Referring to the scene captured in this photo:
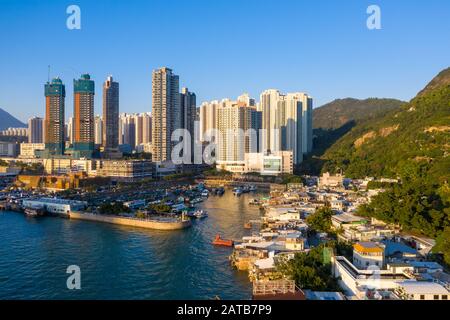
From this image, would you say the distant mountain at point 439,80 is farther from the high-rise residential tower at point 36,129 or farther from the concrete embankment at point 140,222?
the high-rise residential tower at point 36,129

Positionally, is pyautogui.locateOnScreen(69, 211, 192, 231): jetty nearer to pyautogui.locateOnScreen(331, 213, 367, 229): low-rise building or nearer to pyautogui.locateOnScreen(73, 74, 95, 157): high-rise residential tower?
pyautogui.locateOnScreen(331, 213, 367, 229): low-rise building

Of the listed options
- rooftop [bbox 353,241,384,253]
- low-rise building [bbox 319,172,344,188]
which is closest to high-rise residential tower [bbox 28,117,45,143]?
low-rise building [bbox 319,172,344,188]

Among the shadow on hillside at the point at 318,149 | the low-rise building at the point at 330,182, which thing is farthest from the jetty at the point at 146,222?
the shadow on hillside at the point at 318,149

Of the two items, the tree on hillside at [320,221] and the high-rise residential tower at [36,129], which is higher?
the high-rise residential tower at [36,129]
